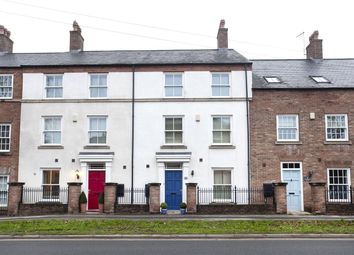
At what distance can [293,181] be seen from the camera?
27.9 m

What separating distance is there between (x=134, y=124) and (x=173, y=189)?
4.88 metres

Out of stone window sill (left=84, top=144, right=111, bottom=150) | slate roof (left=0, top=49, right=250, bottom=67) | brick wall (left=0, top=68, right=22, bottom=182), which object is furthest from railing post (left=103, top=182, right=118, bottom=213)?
slate roof (left=0, top=49, right=250, bottom=67)

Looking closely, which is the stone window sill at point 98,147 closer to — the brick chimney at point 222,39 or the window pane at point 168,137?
the window pane at point 168,137

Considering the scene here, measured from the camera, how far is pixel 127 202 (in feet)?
90.5

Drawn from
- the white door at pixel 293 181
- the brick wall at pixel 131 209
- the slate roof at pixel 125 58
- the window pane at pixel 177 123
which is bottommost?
the brick wall at pixel 131 209

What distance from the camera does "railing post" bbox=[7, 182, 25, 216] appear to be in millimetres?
25422

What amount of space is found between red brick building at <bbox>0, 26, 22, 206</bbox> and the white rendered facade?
0.47 meters

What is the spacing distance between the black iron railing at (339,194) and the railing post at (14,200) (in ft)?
60.6

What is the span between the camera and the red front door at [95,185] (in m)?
28.2

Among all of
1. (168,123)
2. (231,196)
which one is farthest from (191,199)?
(168,123)

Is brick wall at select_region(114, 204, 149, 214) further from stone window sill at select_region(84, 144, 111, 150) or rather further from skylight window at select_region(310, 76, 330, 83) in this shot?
skylight window at select_region(310, 76, 330, 83)

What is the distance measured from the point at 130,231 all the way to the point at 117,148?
41.1ft

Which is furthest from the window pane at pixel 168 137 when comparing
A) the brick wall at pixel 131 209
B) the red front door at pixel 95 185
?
the brick wall at pixel 131 209

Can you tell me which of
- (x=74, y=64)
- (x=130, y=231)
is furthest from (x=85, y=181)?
(x=130, y=231)
